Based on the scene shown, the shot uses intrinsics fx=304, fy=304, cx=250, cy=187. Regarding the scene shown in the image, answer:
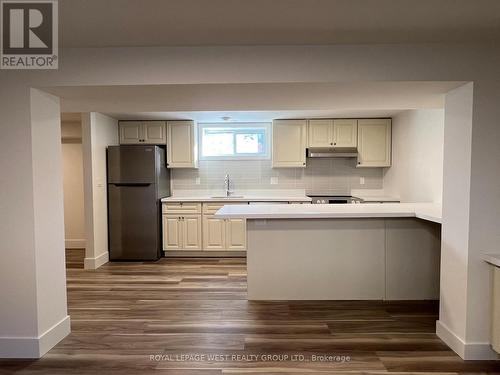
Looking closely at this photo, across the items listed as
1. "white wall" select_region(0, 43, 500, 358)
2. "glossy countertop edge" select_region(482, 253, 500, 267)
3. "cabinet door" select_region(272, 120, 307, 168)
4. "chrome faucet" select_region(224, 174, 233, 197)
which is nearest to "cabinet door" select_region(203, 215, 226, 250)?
"chrome faucet" select_region(224, 174, 233, 197)

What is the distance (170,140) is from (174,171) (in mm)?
598

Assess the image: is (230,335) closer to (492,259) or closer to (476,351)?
(476,351)

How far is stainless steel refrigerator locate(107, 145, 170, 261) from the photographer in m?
4.52

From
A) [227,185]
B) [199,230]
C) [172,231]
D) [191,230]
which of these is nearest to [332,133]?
[227,185]

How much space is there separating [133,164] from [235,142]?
5.71 feet

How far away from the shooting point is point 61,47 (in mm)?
2053

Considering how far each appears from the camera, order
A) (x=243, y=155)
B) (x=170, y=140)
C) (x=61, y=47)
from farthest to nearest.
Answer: (x=243, y=155), (x=170, y=140), (x=61, y=47)

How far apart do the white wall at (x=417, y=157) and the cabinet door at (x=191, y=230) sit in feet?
10.2

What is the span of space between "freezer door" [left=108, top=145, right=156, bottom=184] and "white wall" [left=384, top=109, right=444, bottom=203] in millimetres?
3672

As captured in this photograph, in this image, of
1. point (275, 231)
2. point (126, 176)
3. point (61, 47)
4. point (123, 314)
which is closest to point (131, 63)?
point (61, 47)

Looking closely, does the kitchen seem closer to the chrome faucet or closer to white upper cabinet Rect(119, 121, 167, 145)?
the chrome faucet

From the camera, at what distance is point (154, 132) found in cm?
494

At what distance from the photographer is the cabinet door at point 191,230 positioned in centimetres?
475

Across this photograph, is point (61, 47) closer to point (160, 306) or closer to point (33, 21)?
point (33, 21)
